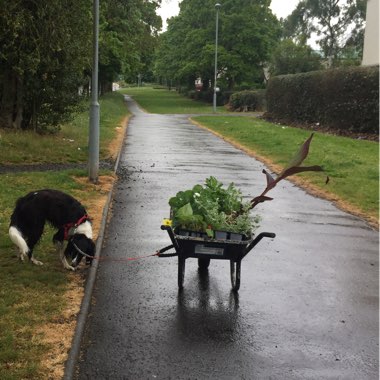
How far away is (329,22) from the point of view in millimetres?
66250

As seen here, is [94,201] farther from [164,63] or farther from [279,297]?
[164,63]

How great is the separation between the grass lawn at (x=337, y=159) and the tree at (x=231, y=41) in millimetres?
30706

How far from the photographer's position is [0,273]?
5328mm

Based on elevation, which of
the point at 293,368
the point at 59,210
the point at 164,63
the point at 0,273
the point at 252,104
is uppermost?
the point at 164,63

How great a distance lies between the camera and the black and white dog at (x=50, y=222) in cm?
533

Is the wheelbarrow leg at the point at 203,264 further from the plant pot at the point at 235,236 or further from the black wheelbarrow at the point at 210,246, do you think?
the plant pot at the point at 235,236

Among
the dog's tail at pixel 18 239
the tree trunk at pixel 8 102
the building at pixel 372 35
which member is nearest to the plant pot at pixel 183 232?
the dog's tail at pixel 18 239

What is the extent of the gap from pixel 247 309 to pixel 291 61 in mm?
54758

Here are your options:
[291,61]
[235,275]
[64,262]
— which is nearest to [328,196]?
[235,275]

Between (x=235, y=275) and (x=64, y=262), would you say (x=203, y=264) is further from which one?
(x=64, y=262)

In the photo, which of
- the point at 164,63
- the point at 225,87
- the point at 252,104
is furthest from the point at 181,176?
the point at 164,63

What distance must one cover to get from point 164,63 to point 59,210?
67.6m

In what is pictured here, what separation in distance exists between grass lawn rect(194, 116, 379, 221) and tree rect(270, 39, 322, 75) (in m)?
32.8

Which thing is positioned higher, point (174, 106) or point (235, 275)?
point (174, 106)
